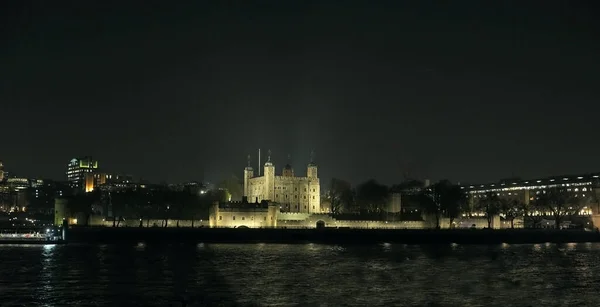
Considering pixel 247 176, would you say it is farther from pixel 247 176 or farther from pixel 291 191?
pixel 291 191

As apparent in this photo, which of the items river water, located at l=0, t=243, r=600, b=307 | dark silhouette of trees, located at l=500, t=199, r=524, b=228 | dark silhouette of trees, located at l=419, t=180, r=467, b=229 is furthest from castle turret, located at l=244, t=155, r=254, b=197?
river water, located at l=0, t=243, r=600, b=307

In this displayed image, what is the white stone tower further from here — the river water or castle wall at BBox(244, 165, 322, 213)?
the river water

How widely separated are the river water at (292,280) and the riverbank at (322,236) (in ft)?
115

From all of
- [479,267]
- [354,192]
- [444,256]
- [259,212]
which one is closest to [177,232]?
[259,212]

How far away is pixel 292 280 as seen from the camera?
174 feet

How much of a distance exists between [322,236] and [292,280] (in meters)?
67.5

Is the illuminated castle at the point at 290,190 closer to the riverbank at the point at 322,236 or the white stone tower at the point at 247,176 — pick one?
the white stone tower at the point at 247,176

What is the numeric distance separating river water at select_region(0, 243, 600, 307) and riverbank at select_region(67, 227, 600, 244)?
35.1 meters

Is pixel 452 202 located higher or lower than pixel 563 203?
higher

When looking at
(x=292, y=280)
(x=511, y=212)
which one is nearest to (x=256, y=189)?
(x=511, y=212)

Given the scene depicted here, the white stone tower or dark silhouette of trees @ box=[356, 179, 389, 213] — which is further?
the white stone tower

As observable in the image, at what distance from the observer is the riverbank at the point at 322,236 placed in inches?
4523

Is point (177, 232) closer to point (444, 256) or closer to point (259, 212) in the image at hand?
point (259, 212)

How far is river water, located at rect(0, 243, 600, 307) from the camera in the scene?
4244 cm
